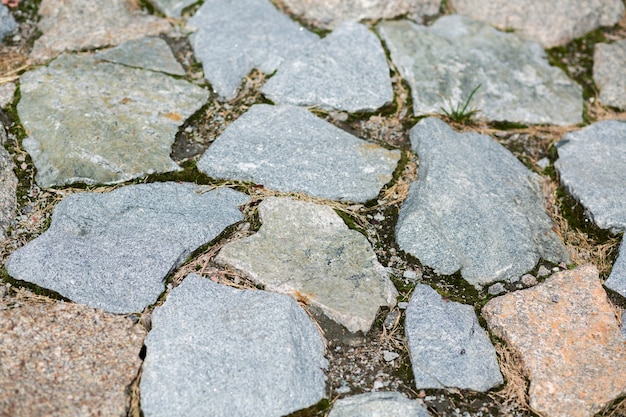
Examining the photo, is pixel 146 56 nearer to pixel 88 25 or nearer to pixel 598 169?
pixel 88 25

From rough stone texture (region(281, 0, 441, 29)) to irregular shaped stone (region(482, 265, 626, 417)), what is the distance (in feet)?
6.00

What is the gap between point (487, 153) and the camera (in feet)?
9.61

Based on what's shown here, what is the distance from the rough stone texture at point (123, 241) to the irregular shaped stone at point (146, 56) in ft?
2.81

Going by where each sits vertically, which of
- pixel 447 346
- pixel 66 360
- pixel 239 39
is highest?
pixel 239 39

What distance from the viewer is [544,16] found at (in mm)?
3705

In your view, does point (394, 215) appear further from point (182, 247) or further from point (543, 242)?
point (182, 247)

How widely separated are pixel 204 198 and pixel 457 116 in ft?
4.18

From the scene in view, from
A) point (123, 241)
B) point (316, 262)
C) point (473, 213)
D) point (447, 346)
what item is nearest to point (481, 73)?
point (473, 213)

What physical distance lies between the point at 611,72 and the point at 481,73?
0.75 meters

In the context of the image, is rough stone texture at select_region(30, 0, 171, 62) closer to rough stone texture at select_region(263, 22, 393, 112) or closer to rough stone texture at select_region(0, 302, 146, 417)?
rough stone texture at select_region(263, 22, 393, 112)

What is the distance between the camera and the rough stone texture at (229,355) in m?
1.95

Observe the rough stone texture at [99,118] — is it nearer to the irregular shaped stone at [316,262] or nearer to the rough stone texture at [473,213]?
the irregular shaped stone at [316,262]

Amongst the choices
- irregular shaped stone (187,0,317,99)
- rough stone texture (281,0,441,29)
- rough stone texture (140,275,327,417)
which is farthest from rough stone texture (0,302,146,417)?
rough stone texture (281,0,441,29)

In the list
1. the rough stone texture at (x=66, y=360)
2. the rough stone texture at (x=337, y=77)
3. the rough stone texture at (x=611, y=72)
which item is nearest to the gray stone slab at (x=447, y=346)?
the rough stone texture at (x=66, y=360)
